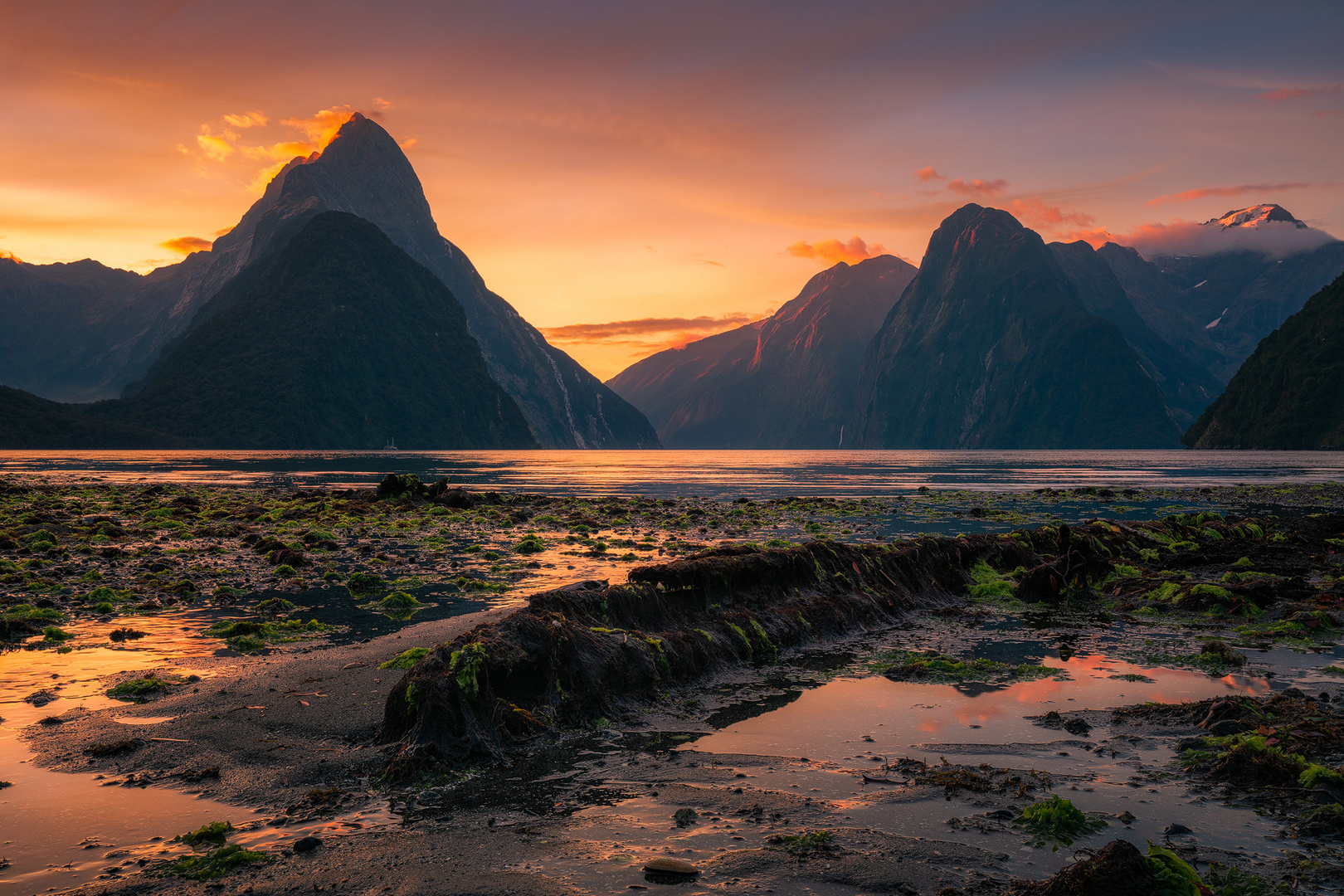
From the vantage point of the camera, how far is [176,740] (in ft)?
27.8

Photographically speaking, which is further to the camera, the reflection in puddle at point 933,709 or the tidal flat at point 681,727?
the reflection in puddle at point 933,709

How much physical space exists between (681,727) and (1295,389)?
705 feet

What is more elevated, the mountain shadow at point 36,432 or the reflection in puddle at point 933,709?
the mountain shadow at point 36,432

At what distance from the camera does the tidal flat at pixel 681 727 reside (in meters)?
5.95

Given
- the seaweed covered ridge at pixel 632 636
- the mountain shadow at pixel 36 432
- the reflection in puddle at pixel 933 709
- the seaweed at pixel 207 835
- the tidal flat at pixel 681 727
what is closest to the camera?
the tidal flat at pixel 681 727

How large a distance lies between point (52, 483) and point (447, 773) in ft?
214

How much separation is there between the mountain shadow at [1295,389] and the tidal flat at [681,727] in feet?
632

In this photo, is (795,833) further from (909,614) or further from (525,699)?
(909,614)

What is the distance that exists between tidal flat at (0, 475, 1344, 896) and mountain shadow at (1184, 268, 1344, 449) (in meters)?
193

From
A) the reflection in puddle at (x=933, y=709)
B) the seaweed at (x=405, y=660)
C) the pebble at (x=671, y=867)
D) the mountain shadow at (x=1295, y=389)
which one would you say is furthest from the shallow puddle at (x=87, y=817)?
the mountain shadow at (x=1295, y=389)

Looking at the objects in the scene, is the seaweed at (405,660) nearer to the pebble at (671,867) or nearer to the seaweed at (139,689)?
the seaweed at (139,689)

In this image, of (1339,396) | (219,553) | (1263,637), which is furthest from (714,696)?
(1339,396)

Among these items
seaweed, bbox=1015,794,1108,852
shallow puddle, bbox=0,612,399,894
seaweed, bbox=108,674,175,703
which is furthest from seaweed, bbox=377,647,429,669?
seaweed, bbox=1015,794,1108,852

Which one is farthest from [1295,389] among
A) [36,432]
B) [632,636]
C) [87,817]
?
[36,432]
